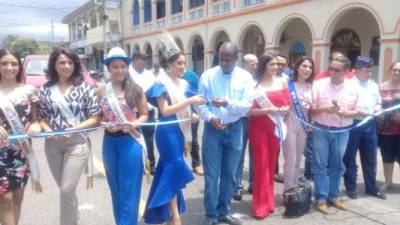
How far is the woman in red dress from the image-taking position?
15.1 ft

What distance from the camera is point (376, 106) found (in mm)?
5184

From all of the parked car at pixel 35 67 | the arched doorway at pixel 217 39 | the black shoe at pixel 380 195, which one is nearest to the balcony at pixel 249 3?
the arched doorway at pixel 217 39

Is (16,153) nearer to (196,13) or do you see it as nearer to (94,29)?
(196,13)

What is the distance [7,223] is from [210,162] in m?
1.93

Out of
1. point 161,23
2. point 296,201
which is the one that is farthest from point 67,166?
point 161,23

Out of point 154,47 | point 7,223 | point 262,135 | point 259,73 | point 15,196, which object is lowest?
point 7,223

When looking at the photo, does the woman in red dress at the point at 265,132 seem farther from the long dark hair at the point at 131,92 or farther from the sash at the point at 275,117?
the long dark hair at the point at 131,92

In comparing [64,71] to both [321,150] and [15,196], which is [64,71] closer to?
[15,196]

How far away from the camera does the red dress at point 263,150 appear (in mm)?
4609

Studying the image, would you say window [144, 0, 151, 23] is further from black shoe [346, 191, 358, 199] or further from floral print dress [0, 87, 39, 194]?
floral print dress [0, 87, 39, 194]

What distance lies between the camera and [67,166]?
11.5 feet

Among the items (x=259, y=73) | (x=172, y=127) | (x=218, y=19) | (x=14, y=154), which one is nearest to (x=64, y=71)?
(x=14, y=154)

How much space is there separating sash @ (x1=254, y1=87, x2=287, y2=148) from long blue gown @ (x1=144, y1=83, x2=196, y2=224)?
3.36 ft

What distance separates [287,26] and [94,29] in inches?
904
